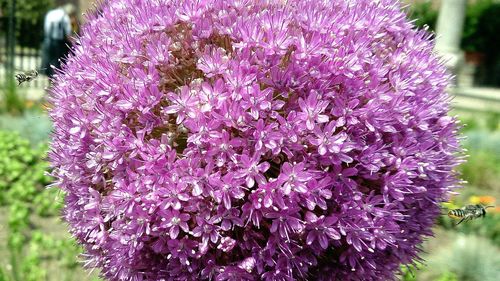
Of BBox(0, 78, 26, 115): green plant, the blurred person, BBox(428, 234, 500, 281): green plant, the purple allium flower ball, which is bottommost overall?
BBox(0, 78, 26, 115): green plant

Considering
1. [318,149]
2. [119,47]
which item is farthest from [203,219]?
[119,47]

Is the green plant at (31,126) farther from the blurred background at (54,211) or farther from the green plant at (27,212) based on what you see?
the green plant at (27,212)

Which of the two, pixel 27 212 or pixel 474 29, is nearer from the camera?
pixel 27 212

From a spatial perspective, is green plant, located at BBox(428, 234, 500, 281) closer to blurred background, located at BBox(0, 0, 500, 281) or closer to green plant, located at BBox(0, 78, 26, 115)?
blurred background, located at BBox(0, 0, 500, 281)

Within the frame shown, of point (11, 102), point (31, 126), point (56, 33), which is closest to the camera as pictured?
point (31, 126)

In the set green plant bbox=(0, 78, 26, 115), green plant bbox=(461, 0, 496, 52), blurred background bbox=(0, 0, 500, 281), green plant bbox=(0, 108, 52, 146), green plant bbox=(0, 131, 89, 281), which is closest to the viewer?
green plant bbox=(0, 131, 89, 281)

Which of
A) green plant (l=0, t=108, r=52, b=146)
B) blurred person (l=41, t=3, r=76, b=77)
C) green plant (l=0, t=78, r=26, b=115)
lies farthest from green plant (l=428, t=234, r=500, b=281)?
blurred person (l=41, t=3, r=76, b=77)

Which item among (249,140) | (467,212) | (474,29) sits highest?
(249,140)

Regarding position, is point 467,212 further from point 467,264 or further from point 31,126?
point 31,126

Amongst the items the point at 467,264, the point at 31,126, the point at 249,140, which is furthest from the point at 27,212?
the point at 467,264
